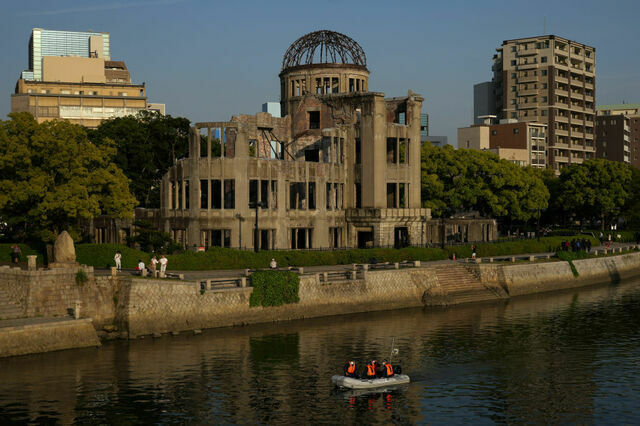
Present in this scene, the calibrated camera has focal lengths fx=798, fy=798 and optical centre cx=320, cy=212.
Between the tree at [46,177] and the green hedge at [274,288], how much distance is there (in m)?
16.3

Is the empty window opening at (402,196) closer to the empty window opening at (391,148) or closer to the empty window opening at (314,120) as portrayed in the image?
the empty window opening at (391,148)

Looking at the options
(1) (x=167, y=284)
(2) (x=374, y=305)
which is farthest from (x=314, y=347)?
(2) (x=374, y=305)

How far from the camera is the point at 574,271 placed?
8538 cm

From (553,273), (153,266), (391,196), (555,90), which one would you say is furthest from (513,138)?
(153,266)

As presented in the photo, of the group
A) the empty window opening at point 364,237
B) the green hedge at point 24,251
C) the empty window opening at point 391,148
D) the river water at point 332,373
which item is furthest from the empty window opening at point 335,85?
the green hedge at point 24,251

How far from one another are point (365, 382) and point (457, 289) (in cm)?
3236

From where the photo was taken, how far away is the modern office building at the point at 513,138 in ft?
554

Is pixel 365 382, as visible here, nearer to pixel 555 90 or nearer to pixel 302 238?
pixel 302 238

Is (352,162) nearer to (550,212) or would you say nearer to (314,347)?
(314,347)

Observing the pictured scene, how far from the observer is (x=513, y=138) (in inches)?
6718

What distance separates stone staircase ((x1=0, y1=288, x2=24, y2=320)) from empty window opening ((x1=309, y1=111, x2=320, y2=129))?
4986 cm

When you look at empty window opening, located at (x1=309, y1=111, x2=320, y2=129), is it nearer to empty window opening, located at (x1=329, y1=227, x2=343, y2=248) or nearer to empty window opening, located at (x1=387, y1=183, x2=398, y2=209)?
empty window opening, located at (x1=387, y1=183, x2=398, y2=209)

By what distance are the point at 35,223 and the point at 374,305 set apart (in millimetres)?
28183

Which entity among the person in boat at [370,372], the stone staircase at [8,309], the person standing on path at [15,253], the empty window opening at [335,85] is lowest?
the person in boat at [370,372]
